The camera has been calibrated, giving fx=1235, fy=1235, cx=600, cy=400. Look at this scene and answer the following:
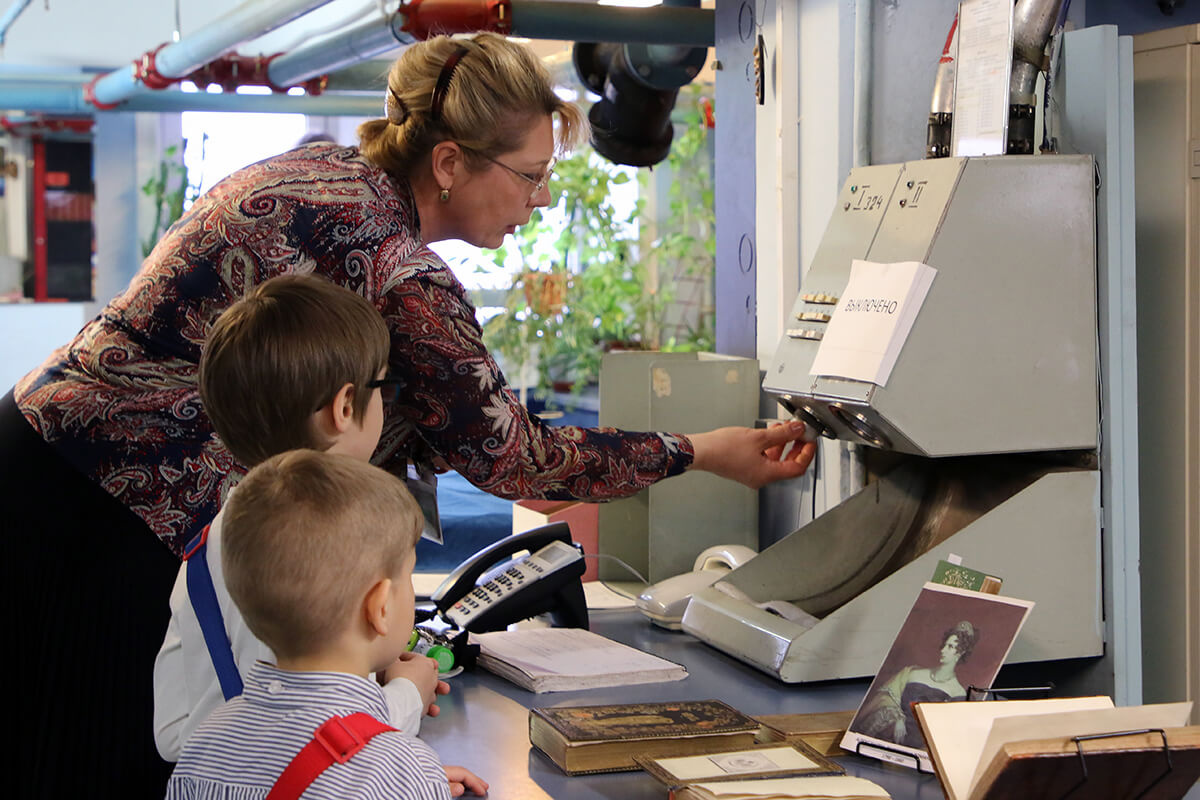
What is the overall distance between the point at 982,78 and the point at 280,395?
1.04m

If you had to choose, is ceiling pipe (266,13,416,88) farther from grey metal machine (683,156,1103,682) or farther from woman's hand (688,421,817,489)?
grey metal machine (683,156,1103,682)

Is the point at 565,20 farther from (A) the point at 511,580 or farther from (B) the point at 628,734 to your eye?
(B) the point at 628,734

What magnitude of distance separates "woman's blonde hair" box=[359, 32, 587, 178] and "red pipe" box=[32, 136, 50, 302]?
7.36 meters

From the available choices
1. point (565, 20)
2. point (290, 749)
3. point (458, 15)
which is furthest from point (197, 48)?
point (290, 749)

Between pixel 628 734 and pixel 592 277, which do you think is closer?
Result: pixel 628 734

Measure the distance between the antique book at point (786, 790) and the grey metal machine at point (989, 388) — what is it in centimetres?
42

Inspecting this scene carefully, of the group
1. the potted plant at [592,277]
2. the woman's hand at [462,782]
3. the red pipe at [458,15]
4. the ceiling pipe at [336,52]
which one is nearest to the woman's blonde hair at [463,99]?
the woman's hand at [462,782]

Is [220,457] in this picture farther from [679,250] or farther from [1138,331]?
[679,250]

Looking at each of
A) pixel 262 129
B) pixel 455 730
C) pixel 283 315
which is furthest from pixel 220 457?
pixel 262 129

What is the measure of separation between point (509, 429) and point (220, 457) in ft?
1.25

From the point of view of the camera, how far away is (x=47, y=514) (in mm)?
1487

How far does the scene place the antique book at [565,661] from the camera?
1.67m

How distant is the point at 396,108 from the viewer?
5.76 feet

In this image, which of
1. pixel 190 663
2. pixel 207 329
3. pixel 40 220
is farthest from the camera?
pixel 40 220
